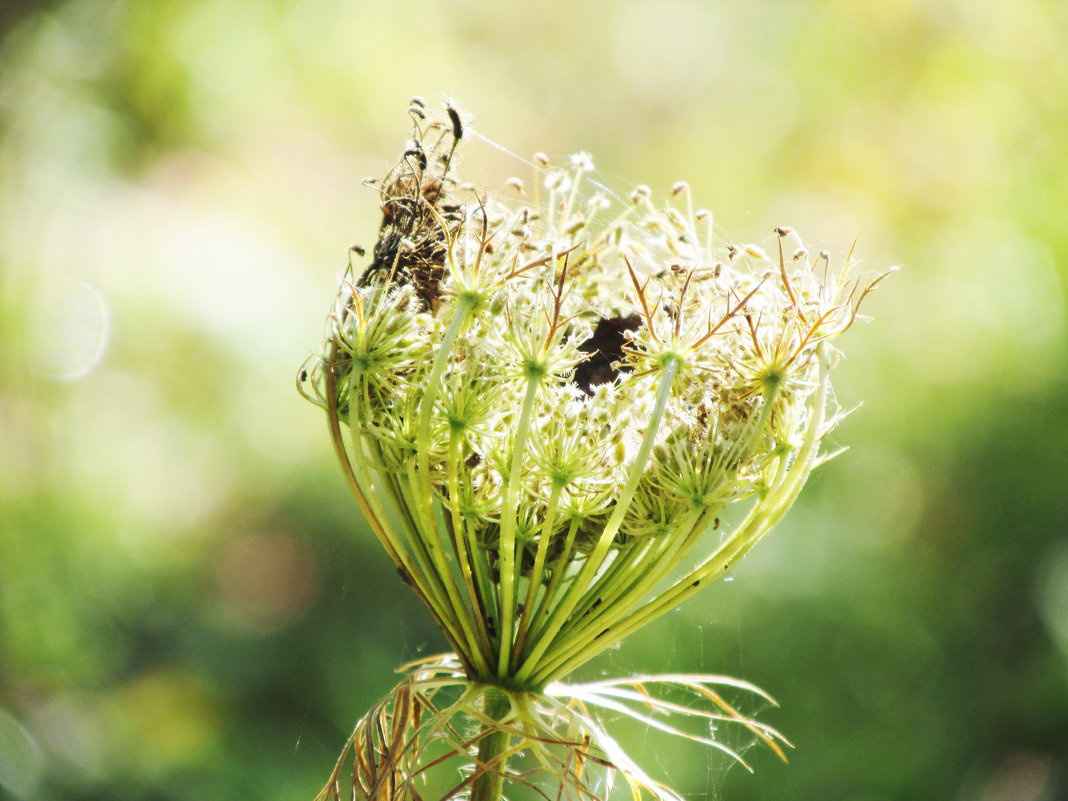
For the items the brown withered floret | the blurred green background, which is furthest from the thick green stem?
the blurred green background

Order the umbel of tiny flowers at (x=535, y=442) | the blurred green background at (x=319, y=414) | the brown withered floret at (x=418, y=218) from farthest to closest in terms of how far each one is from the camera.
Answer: the blurred green background at (x=319, y=414) → the brown withered floret at (x=418, y=218) → the umbel of tiny flowers at (x=535, y=442)

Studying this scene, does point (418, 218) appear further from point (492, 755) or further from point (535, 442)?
point (492, 755)

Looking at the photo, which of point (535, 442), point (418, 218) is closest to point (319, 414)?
point (418, 218)

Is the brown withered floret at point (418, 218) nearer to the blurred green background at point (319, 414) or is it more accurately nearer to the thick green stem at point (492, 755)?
the thick green stem at point (492, 755)

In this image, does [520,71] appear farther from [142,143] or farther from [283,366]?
[283,366]

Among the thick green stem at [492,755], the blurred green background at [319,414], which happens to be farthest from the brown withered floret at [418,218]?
the blurred green background at [319,414]

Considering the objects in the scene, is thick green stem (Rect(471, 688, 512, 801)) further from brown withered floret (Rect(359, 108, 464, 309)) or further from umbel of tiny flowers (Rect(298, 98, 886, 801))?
brown withered floret (Rect(359, 108, 464, 309))
